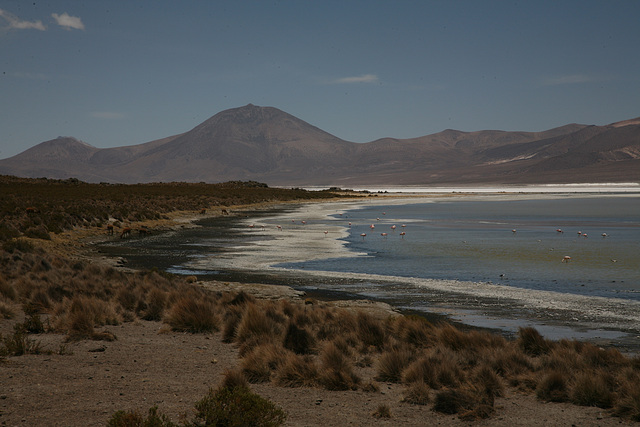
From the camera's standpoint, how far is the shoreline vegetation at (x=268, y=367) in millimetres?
6723

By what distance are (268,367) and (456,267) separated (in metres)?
14.3

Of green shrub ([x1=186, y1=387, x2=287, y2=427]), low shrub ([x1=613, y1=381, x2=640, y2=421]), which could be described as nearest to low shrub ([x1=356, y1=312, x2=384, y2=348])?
low shrub ([x1=613, y1=381, x2=640, y2=421])

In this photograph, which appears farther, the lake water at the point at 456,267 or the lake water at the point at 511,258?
the lake water at the point at 511,258

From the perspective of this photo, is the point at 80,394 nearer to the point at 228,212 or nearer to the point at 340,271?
the point at 340,271

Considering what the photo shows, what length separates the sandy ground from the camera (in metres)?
6.58

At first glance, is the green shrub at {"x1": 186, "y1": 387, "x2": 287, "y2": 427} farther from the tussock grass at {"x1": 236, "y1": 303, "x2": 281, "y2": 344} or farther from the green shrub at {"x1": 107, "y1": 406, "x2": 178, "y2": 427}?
the tussock grass at {"x1": 236, "y1": 303, "x2": 281, "y2": 344}

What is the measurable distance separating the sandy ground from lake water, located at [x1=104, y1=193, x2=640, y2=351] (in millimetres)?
4997

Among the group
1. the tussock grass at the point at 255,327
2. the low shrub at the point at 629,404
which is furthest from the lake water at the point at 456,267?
the tussock grass at the point at 255,327

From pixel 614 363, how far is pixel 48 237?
25.6 m

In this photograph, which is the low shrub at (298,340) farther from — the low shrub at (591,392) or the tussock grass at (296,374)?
the low shrub at (591,392)

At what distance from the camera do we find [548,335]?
→ 11.5 metres

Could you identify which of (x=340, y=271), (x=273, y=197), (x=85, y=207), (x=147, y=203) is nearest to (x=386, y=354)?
(x=340, y=271)

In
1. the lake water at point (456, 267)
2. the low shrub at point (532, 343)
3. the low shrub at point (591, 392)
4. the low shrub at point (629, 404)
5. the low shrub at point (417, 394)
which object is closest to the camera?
the low shrub at point (629, 404)

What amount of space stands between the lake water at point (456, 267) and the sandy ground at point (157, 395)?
5.00 metres
